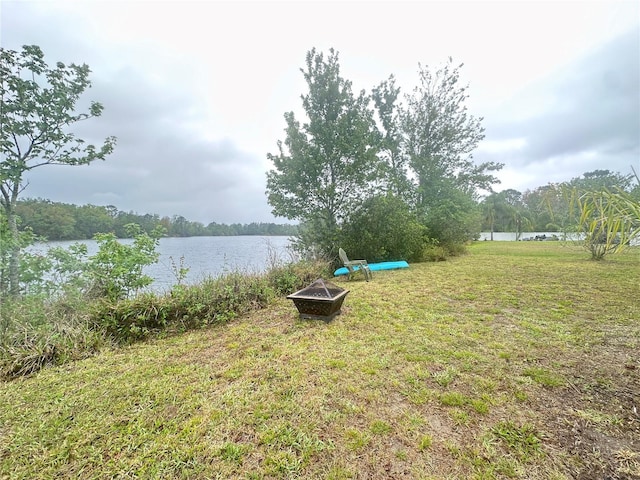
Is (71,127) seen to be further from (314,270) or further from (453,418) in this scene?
(453,418)

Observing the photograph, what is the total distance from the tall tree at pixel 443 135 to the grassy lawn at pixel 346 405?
10135 millimetres

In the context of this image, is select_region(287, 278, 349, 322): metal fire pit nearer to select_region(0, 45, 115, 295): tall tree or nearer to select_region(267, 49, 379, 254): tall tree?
select_region(0, 45, 115, 295): tall tree

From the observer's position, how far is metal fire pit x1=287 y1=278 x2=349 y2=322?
334 cm

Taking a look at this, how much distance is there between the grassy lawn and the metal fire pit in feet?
0.63

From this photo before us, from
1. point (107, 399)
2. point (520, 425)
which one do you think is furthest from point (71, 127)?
point (520, 425)

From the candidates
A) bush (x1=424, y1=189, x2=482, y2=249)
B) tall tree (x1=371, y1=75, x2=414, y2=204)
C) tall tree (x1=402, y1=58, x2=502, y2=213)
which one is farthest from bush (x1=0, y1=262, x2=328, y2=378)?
tall tree (x1=371, y1=75, x2=414, y2=204)

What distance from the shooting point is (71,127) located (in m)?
4.87

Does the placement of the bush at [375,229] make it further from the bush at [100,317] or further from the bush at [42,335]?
the bush at [42,335]

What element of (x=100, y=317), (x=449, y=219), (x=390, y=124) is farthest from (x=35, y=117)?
(x=390, y=124)

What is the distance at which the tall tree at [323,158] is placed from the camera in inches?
347

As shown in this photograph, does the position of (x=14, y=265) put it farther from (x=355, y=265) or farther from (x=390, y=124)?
(x=390, y=124)

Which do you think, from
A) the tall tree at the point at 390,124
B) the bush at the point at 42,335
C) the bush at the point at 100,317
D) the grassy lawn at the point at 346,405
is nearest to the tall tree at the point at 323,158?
the tall tree at the point at 390,124

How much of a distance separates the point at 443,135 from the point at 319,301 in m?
12.7

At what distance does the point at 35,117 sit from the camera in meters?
4.55
